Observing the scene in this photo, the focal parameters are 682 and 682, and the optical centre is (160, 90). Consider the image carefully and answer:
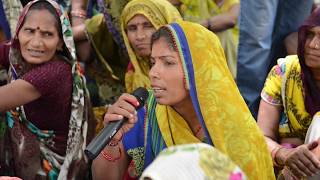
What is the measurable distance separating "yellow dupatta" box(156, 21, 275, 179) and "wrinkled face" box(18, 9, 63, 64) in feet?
2.72

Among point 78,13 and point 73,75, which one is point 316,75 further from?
point 78,13

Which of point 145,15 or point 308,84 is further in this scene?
point 145,15

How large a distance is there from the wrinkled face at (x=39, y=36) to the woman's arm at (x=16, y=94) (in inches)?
7.4

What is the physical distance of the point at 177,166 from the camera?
192cm

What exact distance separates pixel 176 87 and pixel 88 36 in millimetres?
1662

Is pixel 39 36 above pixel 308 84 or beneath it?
above

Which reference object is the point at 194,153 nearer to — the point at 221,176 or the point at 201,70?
the point at 221,176

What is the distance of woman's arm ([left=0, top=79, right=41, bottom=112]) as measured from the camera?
322 cm

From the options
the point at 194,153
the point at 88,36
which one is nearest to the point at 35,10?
Answer: the point at 88,36

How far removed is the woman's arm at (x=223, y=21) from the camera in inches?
166

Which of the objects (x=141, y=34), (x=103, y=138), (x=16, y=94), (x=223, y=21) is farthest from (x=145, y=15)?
(x=103, y=138)

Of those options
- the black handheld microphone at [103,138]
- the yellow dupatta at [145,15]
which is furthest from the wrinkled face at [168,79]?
the yellow dupatta at [145,15]

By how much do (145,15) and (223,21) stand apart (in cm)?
68

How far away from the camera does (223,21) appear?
4246 mm
